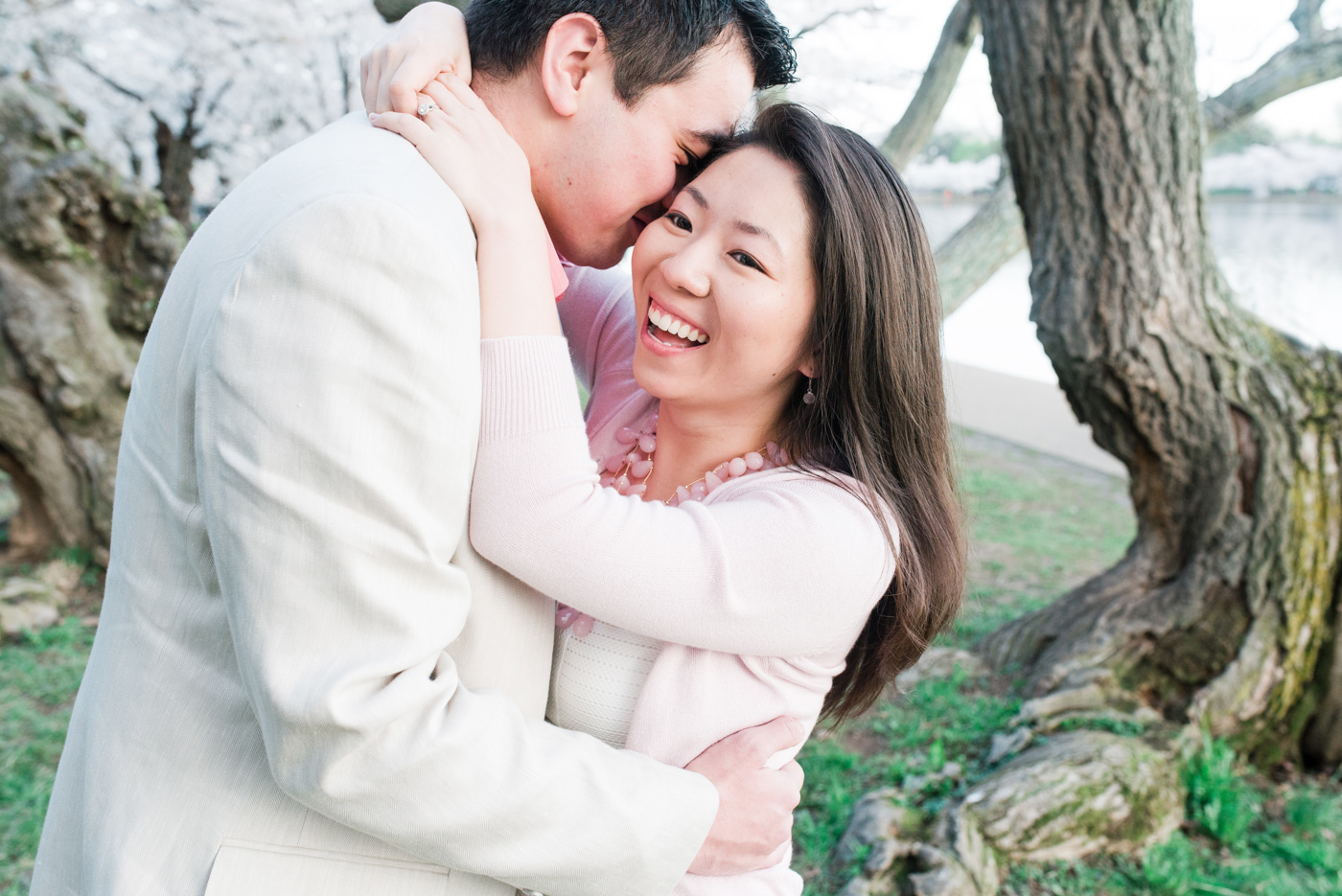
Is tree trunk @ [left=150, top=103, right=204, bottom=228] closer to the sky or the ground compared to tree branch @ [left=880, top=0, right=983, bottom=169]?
closer to the ground

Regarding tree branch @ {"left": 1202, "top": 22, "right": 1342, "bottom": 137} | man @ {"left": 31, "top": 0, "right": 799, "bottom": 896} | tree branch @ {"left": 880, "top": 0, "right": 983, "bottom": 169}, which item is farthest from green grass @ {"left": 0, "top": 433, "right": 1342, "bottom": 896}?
tree branch @ {"left": 1202, "top": 22, "right": 1342, "bottom": 137}

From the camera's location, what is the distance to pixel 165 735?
1.15 meters

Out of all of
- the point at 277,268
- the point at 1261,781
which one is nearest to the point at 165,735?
the point at 277,268

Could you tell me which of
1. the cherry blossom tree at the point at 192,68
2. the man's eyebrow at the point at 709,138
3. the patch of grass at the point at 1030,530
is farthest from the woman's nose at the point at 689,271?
the cherry blossom tree at the point at 192,68

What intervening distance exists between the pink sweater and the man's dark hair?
1.88 feet

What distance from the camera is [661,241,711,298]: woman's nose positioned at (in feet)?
4.92

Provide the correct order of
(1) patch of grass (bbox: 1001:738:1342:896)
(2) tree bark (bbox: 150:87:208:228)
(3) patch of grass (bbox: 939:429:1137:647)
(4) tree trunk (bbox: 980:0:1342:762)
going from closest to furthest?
(1) patch of grass (bbox: 1001:738:1342:896)
(4) tree trunk (bbox: 980:0:1342:762)
(3) patch of grass (bbox: 939:429:1137:647)
(2) tree bark (bbox: 150:87:208:228)

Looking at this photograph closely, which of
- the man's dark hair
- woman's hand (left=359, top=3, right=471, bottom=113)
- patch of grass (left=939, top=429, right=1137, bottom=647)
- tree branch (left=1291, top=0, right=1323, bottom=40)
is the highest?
tree branch (left=1291, top=0, right=1323, bottom=40)

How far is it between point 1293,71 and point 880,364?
4199 mm

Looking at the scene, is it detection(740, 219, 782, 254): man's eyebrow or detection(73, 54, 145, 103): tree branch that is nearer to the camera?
detection(740, 219, 782, 254): man's eyebrow

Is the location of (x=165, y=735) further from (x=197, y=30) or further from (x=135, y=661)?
(x=197, y=30)

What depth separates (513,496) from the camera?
3.88 ft

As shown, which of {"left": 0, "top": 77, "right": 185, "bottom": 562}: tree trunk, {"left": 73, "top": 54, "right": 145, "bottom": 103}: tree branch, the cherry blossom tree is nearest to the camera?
{"left": 0, "top": 77, "right": 185, "bottom": 562}: tree trunk

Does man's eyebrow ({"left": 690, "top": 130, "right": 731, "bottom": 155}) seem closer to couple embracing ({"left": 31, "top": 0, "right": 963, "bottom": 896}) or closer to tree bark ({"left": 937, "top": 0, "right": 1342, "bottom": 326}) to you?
couple embracing ({"left": 31, "top": 0, "right": 963, "bottom": 896})
